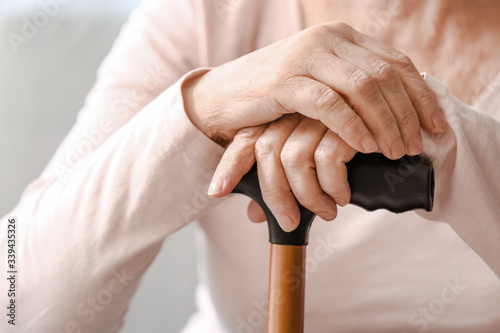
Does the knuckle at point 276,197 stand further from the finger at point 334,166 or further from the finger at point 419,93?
the finger at point 419,93

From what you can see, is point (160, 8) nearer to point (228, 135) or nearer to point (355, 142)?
point (228, 135)

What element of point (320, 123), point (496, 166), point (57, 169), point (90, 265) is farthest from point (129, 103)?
point (496, 166)

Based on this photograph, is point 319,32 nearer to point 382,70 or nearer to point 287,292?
point 382,70

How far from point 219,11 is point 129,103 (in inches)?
8.0

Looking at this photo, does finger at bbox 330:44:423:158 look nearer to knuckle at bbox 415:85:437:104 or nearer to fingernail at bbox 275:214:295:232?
knuckle at bbox 415:85:437:104

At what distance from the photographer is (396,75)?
1.71ft

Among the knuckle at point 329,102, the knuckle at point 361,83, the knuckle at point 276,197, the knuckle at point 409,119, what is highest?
the knuckle at point 361,83

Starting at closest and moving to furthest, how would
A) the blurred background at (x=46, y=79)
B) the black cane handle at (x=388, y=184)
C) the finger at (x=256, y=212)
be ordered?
the black cane handle at (x=388, y=184), the finger at (x=256, y=212), the blurred background at (x=46, y=79)

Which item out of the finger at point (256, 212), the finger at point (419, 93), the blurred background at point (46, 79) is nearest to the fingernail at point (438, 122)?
the finger at point (419, 93)

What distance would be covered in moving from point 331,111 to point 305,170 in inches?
2.3

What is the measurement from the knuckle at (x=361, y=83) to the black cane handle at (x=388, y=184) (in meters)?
0.06

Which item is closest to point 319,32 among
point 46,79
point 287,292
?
point 287,292

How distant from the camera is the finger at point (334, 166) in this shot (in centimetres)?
50

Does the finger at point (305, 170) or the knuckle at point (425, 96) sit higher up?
the knuckle at point (425, 96)
